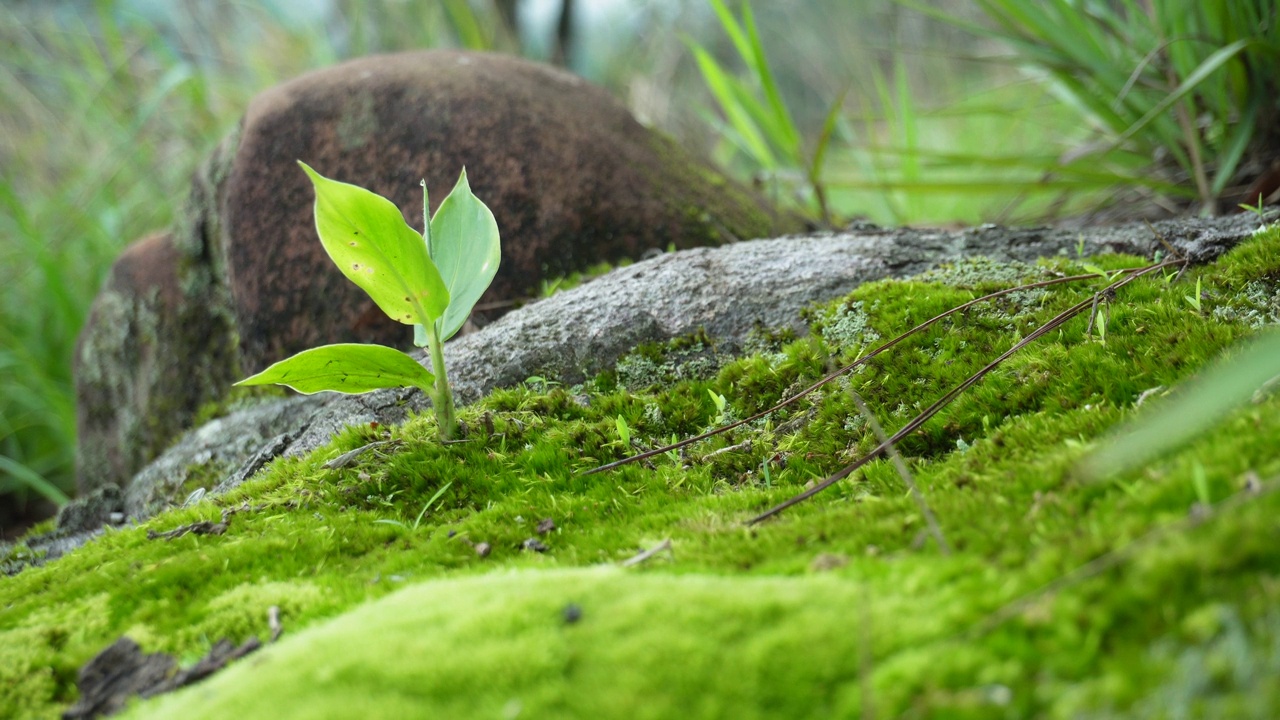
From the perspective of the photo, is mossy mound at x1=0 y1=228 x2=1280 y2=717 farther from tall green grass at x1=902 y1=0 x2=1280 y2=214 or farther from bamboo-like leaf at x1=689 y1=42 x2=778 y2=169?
bamboo-like leaf at x1=689 y1=42 x2=778 y2=169

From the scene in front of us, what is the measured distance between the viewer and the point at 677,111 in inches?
297

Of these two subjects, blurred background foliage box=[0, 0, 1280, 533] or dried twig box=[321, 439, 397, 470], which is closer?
dried twig box=[321, 439, 397, 470]

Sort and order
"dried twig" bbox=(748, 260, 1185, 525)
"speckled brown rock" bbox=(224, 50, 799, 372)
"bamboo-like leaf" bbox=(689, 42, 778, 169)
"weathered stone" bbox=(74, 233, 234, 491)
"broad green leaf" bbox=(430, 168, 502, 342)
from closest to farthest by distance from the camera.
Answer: "dried twig" bbox=(748, 260, 1185, 525) < "broad green leaf" bbox=(430, 168, 502, 342) < "speckled brown rock" bbox=(224, 50, 799, 372) < "weathered stone" bbox=(74, 233, 234, 491) < "bamboo-like leaf" bbox=(689, 42, 778, 169)

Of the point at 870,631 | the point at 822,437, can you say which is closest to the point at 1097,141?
the point at 822,437

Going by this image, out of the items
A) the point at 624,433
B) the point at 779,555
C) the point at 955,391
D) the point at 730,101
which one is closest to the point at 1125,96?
the point at 730,101

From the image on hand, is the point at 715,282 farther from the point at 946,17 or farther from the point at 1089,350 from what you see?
the point at 946,17

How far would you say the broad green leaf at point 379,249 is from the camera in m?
1.65

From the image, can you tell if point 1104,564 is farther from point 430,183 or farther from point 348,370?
point 430,183

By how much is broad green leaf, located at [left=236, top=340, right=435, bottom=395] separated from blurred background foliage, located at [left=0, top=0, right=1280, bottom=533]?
214 cm

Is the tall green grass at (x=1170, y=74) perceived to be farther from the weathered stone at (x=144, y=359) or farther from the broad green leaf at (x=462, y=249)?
the weathered stone at (x=144, y=359)

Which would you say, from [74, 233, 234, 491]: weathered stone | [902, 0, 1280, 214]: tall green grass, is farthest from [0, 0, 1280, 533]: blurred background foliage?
[74, 233, 234, 491]: weathered stone

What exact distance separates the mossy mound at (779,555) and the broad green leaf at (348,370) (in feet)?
0.63

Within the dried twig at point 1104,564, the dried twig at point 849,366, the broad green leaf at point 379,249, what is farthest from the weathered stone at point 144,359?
the dried twig at point 1104,564

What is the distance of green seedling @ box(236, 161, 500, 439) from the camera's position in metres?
1.67
